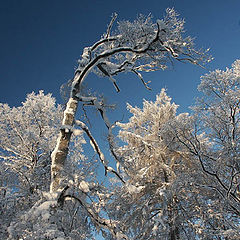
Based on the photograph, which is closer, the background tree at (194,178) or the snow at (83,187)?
the snow at (83,187)

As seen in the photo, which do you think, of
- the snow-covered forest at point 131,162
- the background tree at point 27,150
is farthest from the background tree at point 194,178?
the background tree at point 27,150

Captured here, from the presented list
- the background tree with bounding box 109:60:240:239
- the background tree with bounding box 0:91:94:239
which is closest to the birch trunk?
the background tree with bounding box 109:60:240:239

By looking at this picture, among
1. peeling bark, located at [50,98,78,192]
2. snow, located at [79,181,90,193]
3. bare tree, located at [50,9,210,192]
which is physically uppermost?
bare tree, located at [50,9,210,192]

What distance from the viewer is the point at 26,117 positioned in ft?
32.9

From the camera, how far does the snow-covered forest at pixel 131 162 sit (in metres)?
2.89

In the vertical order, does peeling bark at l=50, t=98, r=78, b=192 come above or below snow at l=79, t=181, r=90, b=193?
above

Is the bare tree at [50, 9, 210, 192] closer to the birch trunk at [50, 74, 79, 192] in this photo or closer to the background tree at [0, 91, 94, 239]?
the birch trunk at [50, 74, 79, 192]

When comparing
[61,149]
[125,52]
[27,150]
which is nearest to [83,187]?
[61,149]

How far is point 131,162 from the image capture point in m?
4.14

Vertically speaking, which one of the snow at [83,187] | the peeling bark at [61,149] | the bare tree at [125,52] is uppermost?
the bare tree at [125,52]

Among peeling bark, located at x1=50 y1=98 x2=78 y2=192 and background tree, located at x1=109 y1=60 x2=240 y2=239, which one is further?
background tree, located at x1=109 y1=60 x2=240 y2=239

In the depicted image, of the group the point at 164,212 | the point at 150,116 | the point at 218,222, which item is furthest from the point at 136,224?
the point at 150,116

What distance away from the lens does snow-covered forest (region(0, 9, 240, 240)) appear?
2.89 meters

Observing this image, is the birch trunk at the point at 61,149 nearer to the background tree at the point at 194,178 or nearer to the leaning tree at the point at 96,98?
the leaning tree at the point at 96,98
